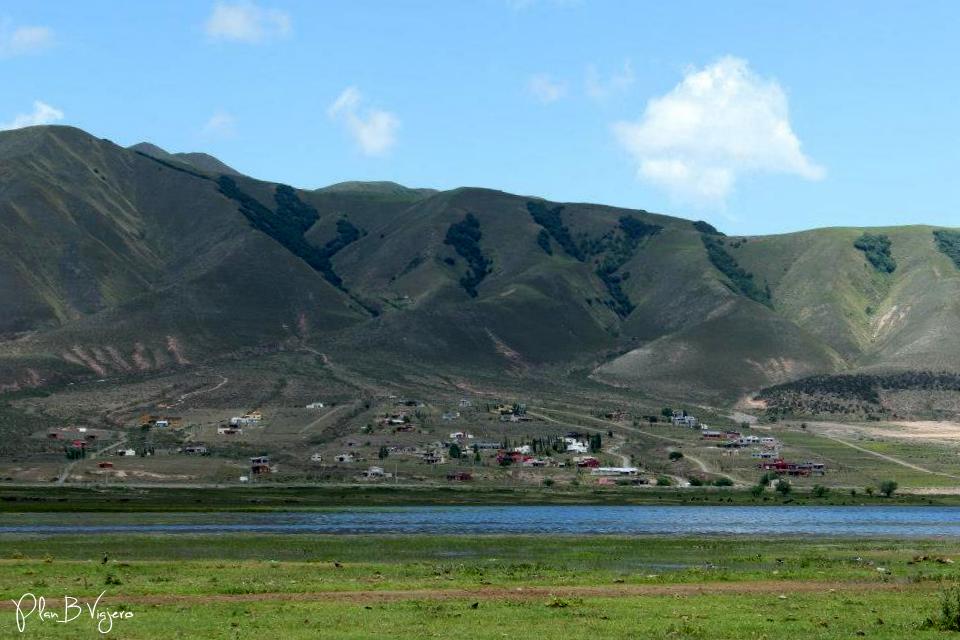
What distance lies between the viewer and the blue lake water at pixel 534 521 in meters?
96.4

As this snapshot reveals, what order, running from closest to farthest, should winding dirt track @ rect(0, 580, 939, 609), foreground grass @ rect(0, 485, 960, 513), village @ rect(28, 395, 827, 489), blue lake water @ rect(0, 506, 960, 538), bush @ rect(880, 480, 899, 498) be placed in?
1. winding dirt track @ rect(0, 580, 939, 609)
2. blue lake water @ rect(0, 506, 960, 538)
3. foreground grass @ rect(0, 485, 960, 513)
4. bush @ rect(880, 480, 899, 498)
5. village @ rect(28, 395, 827, 489)

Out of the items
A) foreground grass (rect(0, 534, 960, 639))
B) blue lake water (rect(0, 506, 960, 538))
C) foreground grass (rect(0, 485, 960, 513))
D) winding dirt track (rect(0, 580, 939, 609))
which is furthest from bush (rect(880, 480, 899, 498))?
winding dirt track (rect(0, 580, 939, 609))

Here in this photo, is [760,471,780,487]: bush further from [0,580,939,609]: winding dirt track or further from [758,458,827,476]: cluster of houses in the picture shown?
[0,580,939,609]: winding dirt track

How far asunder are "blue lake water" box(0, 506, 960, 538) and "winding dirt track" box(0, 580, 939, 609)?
130 ft

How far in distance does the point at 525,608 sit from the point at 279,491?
103m

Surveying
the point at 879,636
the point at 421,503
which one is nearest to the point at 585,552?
the point at 879,636

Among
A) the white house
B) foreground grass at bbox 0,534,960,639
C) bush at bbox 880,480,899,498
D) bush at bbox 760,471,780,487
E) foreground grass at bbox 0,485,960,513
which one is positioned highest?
foreground grass at bbox 0,534,960,639

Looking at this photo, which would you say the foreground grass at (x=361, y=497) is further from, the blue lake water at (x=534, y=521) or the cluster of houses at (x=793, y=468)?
the cluster of houses at (x=793, y=468)

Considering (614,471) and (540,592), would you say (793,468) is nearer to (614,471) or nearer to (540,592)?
(614,471)

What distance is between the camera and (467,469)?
172m

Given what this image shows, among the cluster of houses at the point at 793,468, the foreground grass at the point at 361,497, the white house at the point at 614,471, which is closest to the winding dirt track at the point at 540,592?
the foreground grass at the point at 361,497

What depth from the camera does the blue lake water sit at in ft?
316

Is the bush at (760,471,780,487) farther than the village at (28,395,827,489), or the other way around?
the village at (28,395,827,489)

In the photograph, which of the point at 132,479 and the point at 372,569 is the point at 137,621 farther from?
the point at 132,479
